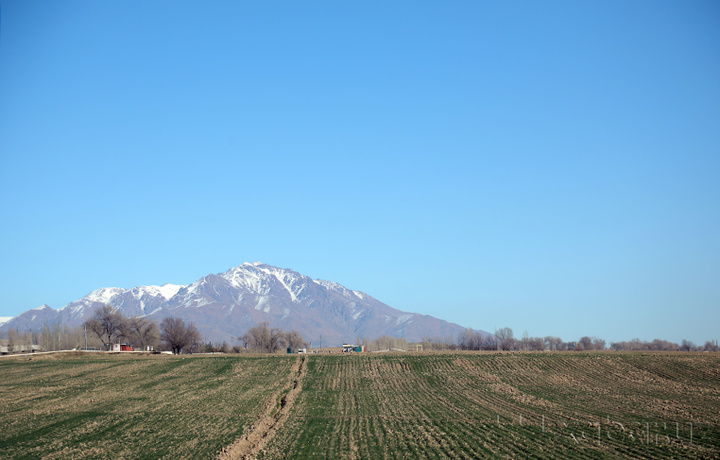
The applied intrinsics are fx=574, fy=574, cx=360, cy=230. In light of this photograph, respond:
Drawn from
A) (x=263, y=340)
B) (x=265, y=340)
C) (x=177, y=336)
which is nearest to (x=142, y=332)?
(x=177, y=336)

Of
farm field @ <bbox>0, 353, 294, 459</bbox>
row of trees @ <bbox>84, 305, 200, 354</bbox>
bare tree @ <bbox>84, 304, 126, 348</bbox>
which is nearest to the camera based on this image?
farm field @ <bbox>0, 353, 294, 459</bbox>

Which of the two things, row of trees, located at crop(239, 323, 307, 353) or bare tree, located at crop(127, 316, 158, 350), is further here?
row of trees, located at crop(239, 323, 307, 353)

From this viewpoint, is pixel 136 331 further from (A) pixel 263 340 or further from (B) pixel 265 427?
(B) pixel 265 427

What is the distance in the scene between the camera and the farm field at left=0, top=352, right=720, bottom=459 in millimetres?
29906

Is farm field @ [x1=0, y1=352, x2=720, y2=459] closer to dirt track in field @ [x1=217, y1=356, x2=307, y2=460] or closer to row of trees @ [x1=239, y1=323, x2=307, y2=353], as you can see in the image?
dirt track in field @ [x1=217, y1=356, x2=307, y2=460]

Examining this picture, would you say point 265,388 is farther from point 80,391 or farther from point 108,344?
point 108,344

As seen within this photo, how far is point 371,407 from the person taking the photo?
4600 cm

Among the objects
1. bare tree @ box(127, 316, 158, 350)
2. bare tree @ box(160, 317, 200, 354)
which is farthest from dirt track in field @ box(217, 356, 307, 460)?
bare tree @ box(127, 316, 158, 350)

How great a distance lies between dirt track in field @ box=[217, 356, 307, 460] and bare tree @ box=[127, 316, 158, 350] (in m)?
113

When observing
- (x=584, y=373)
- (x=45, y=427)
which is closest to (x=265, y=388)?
(x=45, y=427)

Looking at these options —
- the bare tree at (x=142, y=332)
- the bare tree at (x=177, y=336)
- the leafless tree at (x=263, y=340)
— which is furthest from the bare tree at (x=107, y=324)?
the leafless tree at (x=263, y=340)

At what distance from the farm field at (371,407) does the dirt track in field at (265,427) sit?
4.6 inches

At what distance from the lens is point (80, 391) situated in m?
57.8

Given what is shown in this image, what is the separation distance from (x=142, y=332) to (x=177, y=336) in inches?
748
